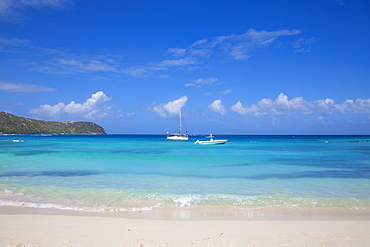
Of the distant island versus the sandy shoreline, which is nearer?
the sandy shoreline

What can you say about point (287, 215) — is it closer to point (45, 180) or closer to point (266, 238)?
point (266, 238)

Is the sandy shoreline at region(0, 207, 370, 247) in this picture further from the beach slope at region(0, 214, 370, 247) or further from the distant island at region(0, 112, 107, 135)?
the distant island at region(0, 112, 107, 135)

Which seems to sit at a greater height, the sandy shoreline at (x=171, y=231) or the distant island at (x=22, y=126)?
the distant island at (x=22, y=126)

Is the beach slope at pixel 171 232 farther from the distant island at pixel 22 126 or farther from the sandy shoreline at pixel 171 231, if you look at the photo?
the distant island at pixel 22 126

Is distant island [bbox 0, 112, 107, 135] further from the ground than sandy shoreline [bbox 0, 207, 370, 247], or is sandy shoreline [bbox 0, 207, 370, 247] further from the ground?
distant island [bbox 0, 112, 107, 135]

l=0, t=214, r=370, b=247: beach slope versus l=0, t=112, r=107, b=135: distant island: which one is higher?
l=0, t=112, r=107, b=135: distant island

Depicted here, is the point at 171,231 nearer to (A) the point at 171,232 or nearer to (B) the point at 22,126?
(A) the point at 171,232

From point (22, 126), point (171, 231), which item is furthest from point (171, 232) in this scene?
point (22, 126)

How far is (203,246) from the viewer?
5.59 m

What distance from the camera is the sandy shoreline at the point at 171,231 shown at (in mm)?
5816

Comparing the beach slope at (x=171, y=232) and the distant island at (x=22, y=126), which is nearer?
the beach slope at (x=171, y=232)

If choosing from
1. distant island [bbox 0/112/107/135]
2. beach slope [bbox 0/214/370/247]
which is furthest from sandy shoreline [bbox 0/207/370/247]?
distant island [bbox 0/112/107/135]

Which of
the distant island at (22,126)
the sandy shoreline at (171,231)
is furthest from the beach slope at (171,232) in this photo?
the distant island at (22,126)

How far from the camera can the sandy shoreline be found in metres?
5.82
